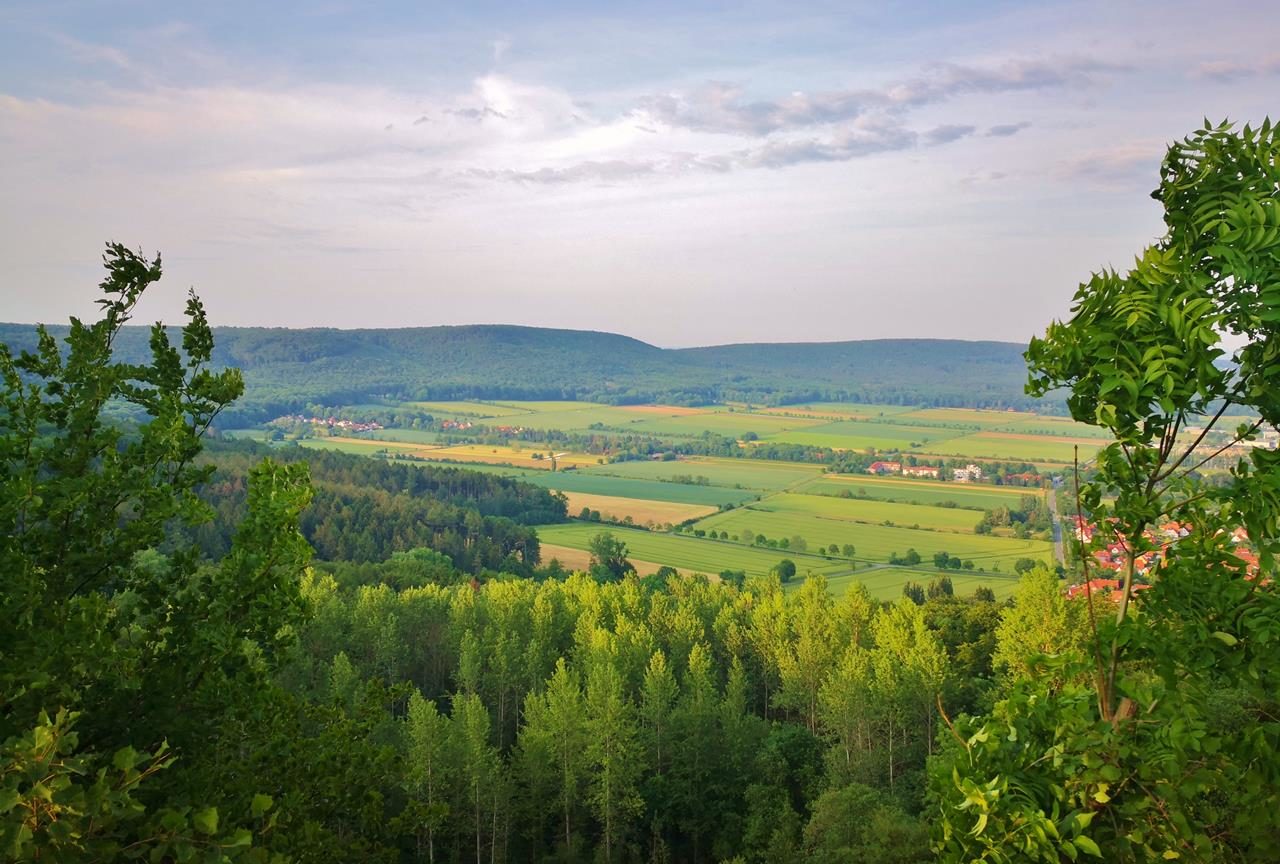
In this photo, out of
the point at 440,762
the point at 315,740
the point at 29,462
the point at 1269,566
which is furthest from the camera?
the point at 440,762

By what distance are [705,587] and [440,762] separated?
2582cm

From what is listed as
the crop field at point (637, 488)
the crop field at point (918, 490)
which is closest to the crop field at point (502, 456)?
the crop field at point (637, 488)

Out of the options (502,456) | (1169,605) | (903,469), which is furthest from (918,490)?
(1169,605)

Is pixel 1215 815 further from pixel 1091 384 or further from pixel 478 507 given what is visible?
pixel 478 507

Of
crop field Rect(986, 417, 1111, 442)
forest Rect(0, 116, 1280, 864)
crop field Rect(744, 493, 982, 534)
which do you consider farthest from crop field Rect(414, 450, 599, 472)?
forest Rect(0, 116, 1280, 864)

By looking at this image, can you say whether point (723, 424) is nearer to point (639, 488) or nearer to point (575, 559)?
point (639, 488)

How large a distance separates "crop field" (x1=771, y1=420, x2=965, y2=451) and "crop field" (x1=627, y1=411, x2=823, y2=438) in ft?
21.2

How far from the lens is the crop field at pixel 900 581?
56838 mm

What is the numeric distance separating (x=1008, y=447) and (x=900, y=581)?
75929mm

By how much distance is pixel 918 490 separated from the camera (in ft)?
324

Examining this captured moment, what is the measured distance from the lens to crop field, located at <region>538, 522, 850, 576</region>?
2618 inches

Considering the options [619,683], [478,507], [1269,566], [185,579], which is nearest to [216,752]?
[185,579]

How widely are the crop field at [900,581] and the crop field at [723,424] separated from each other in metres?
88.8

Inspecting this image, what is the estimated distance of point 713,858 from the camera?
26.3 m
